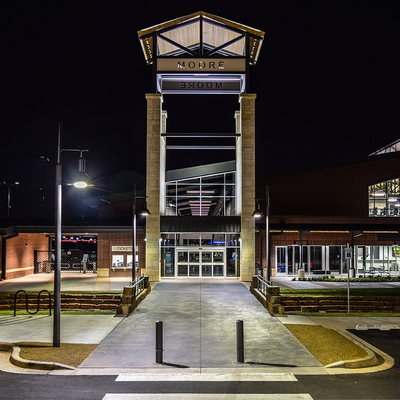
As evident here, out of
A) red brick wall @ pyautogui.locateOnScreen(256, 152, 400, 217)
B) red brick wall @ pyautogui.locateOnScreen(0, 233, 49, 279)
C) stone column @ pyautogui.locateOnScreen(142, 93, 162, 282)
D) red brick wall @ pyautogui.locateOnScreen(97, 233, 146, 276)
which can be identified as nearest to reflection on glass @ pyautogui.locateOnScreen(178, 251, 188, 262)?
stone column @ pyautogui.locateOnScreen(142, 93, 162, 282)

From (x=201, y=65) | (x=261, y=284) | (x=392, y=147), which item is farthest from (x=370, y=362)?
(x=392, y=147)

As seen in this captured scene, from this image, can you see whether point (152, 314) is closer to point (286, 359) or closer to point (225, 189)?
point (286, 359)

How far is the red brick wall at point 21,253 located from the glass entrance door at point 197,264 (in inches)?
489

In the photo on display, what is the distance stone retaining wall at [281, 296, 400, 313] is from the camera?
18.0 m

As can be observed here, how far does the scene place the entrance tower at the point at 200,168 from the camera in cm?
2777

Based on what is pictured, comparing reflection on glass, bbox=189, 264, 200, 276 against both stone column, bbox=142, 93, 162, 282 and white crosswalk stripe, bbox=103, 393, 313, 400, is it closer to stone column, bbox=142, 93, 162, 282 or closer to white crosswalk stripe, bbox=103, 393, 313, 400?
stone column, bbox=142, 93, 162, 282

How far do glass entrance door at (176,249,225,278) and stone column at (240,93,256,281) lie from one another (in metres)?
2.34

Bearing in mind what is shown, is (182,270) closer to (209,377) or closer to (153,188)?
(153,188)

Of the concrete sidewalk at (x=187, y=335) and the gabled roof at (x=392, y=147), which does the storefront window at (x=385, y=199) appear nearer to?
the gabled roof at (x=392, y=147)

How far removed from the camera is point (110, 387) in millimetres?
8195

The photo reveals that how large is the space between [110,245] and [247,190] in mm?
11328

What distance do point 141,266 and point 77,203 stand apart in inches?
2961

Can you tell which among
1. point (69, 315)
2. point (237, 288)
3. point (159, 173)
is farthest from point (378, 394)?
point (159, 173)

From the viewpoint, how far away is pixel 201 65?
29.5 metres
